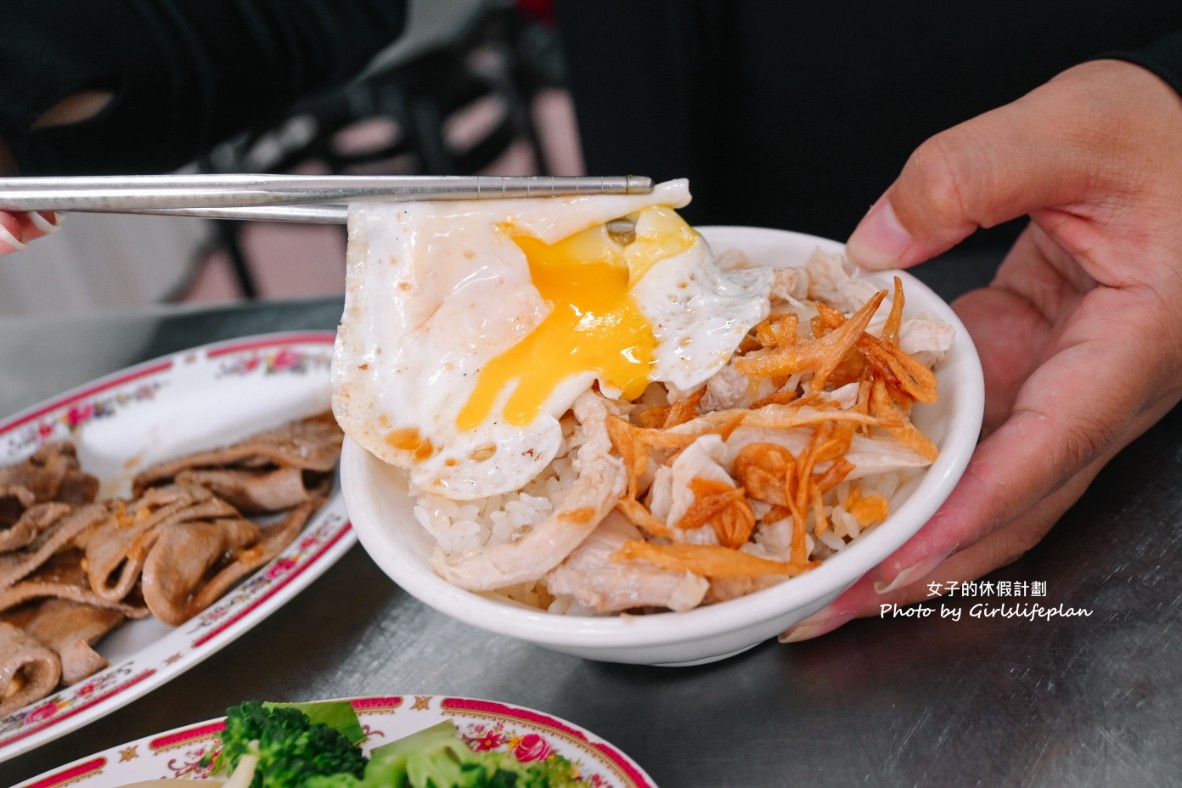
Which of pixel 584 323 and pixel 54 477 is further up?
pixel 584 323

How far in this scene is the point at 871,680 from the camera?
1.24 metres

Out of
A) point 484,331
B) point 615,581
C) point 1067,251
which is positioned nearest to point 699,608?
point 615,581

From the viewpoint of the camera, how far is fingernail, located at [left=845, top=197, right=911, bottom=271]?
139 centimetres

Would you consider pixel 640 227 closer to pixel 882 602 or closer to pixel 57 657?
pixel 882 602

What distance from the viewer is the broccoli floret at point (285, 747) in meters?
0.98

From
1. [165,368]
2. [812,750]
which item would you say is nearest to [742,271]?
[812,750]

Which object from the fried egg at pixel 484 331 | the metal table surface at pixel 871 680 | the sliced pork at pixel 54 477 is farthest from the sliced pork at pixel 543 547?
the sliced pork at pixel 54 477

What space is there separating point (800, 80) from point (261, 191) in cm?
150

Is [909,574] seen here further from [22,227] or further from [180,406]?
[180,406]

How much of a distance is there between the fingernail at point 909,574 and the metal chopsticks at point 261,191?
0.65m

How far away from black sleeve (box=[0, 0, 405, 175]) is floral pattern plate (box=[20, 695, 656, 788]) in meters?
1.62

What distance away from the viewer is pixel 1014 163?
4.30 feet

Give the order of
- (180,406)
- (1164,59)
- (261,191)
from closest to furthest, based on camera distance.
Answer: (261,191) → (1164,59) → (180,406)

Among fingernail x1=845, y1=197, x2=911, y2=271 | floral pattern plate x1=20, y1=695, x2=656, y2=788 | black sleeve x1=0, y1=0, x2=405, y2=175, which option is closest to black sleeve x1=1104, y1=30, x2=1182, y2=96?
fingernail x1=845, y1=197, x2=911, y2=271
